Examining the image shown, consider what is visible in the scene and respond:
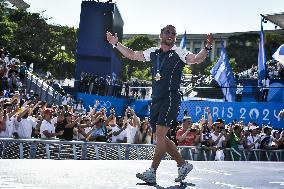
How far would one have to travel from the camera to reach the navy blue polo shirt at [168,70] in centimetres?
477

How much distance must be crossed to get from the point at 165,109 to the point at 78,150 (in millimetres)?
4769

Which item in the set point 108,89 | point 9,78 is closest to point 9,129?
point 9,78

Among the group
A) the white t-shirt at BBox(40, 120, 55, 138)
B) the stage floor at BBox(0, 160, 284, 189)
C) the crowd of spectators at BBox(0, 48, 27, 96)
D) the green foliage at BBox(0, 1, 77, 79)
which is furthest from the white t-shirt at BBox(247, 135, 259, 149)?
the green foliage at BBox(0, 1, 77, 79)

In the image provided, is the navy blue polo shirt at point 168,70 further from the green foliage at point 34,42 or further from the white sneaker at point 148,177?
the green foliage at point 34,42

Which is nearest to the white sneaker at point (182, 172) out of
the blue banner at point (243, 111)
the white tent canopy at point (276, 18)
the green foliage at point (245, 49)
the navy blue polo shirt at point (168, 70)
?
the navy blue polo shirt at point (168, 70)

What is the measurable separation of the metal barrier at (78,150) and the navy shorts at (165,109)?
3973mm

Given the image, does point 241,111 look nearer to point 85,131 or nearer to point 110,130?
point 110,130

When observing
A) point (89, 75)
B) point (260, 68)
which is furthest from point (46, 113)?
point (89, 75)

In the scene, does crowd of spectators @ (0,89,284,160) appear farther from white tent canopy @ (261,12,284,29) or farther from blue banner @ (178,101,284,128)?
white tent canopy @ (261,12,284,29)

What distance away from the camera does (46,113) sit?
1033 centimetres

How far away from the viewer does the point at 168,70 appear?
189 inches

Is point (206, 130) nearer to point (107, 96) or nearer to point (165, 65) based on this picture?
point (165, 65)

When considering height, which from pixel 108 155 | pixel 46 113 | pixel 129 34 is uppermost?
pixel 129 34

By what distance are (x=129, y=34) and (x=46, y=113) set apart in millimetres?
120916
